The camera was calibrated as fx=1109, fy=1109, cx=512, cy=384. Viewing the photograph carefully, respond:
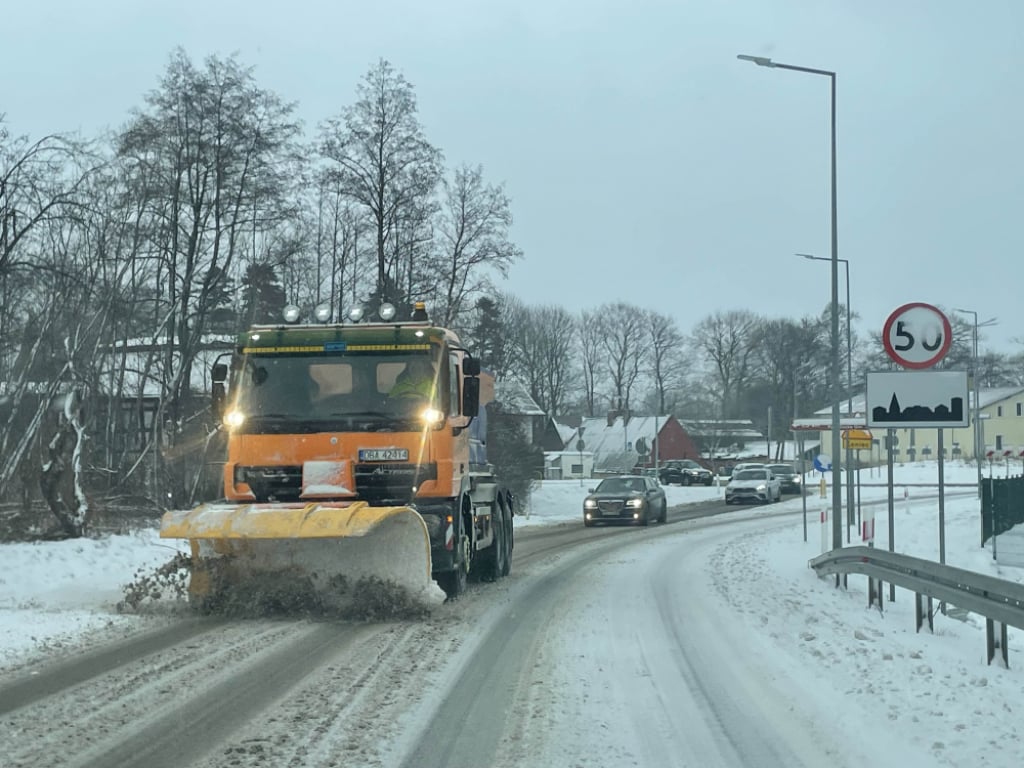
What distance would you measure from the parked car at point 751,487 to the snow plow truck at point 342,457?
108 ft

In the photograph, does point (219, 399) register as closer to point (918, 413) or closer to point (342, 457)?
point (342, 457)

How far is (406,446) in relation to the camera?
11.5m

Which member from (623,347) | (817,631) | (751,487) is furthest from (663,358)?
(817,631)

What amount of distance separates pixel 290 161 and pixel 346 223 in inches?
173

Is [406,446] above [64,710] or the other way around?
above

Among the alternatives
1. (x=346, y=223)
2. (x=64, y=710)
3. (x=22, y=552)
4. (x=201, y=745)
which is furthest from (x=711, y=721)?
(x=346, y=223)

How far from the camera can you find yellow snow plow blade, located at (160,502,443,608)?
10720mm

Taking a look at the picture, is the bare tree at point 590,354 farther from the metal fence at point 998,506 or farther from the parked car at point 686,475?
the metal fence at point 998,506

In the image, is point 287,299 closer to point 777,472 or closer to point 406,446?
point 406,446

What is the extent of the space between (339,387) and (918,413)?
6388mm

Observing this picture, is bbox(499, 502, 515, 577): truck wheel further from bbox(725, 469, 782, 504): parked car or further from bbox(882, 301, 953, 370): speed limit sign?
bbox(725, 469, 782, 504): parked car

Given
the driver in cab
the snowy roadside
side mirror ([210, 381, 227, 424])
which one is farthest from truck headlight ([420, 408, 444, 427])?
the snowy roadside

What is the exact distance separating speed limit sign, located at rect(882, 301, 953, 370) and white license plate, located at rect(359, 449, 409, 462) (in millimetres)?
5191

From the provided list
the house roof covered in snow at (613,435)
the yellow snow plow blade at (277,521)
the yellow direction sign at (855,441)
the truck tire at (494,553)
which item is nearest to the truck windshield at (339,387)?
the yellow snow plow blade at (277,521)
